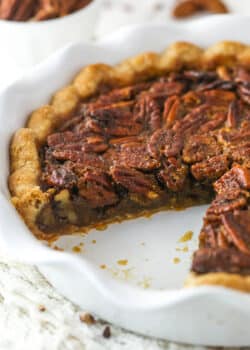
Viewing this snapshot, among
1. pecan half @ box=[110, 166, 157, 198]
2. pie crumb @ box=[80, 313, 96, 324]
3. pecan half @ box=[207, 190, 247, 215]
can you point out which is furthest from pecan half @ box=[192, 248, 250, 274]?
pecan half @ box=[110, 166, 157, 198]

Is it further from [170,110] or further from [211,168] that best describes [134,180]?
[170,110]

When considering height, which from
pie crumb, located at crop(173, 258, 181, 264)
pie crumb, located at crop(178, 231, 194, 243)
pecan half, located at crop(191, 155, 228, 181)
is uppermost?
pecan half, located at crop(191, 155, 228, 181)

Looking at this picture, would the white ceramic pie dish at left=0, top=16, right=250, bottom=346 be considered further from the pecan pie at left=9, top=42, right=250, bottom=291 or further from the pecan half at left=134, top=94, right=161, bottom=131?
the pecan half at left=134, top=94, right=161, bottom=131

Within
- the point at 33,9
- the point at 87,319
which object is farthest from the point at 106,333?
the point at 33,9

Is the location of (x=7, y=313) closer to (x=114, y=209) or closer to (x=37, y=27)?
(x=114, y=209)

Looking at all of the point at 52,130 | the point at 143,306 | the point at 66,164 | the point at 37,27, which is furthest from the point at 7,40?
the point at 143,306

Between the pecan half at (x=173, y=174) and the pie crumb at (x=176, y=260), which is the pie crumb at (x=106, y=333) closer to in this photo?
the pie crumb at (x=176, y=260)

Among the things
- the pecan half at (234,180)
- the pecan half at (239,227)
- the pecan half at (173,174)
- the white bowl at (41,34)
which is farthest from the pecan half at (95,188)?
the white bowl at (41,34)
